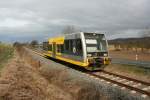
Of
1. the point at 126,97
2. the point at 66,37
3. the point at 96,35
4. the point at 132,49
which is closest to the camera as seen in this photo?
the point at 126,97

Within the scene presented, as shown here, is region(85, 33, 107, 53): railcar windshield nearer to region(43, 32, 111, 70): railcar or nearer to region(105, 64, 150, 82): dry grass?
region(43, 32, 111, 70): railcar

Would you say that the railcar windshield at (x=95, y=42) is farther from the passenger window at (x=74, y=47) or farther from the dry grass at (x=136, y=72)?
the dry grass at (x=136, y=72)

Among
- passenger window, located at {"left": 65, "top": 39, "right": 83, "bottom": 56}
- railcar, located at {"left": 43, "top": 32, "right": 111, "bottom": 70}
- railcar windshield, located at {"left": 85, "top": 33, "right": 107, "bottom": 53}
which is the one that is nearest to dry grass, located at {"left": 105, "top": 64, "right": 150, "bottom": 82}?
railcar, located at {"left": 43, "top": 32, "right": 111, "bottom": 70}

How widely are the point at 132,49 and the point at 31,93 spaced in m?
70.8

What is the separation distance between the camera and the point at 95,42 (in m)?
23.2


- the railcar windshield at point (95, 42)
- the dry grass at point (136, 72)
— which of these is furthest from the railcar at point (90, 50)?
the dry grass at point (136, 72)

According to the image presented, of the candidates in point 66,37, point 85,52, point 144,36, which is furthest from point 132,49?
point 85,52

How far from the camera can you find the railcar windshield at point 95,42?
2269 centimetres

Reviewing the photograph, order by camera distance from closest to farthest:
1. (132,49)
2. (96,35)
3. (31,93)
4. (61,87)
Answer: (31,93) < (61,87) < (96,35) < (132,49)

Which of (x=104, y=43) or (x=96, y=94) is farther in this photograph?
(x=104, y=43)

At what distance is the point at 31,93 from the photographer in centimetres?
1065

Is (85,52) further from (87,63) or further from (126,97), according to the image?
(126,97)

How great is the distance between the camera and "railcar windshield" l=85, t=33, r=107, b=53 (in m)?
22.7

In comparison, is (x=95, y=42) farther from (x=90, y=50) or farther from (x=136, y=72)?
(x=136, y=72)
